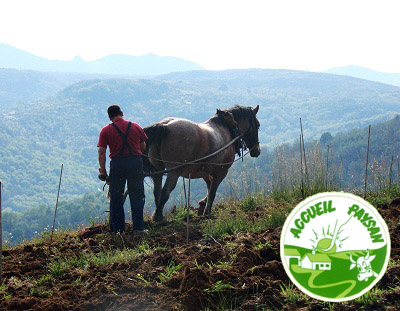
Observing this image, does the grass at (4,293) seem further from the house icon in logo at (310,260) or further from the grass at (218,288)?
the house icon in logo at (310,260)

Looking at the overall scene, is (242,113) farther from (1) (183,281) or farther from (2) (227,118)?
(1) (183,281)

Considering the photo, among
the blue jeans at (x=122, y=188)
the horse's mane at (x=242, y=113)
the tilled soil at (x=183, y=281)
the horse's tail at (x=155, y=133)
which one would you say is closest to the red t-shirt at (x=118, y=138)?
the blue jeans at (x=122, y=188)

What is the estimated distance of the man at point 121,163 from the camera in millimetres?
8211

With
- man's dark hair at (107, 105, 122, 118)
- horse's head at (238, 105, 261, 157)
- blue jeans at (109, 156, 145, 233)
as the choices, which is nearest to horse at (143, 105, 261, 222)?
horse's head at (238, 105, 261, 157)

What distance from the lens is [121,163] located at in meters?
8.28

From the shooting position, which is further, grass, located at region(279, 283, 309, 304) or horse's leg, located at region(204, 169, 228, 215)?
horse's leg, located at region(204, 169, 228, 215)

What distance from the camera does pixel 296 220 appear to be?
3.72 meters

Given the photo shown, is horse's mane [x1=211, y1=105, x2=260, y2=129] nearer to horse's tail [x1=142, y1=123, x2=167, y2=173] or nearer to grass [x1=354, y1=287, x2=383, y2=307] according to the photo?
horse's tail [x1=142, y1=123, x2=167, y2=173]

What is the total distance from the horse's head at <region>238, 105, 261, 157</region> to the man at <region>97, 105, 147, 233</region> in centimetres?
349

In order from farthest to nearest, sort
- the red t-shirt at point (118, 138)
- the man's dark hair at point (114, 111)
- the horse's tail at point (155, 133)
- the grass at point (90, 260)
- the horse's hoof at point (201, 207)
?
the horse's hoof at point (201, 207), the horse's tail at point (155, 133), the man's dark hair at point (114, 111), the red t-shirt at point (118, 138), the grass at point (90, 260)

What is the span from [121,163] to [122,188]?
43 centimetres

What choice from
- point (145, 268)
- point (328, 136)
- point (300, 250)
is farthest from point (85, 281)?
point (328, 136)

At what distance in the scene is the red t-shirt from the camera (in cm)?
815

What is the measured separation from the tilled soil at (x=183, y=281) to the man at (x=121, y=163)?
1.20m
